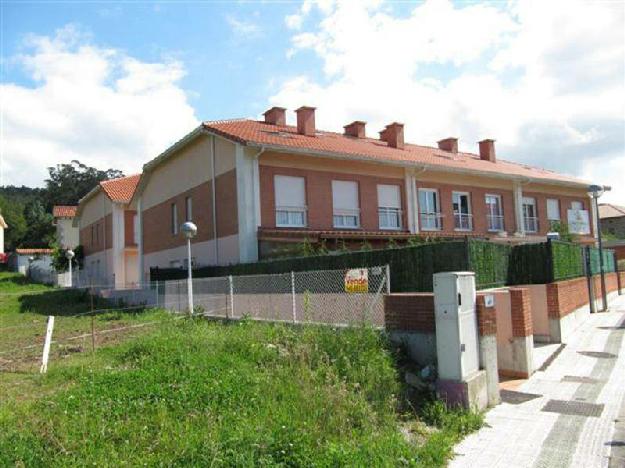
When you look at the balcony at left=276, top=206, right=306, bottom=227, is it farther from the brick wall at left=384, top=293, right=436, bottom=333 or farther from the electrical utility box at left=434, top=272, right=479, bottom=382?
the electrical utility box at left=434, top=272, right=479, bottom=382

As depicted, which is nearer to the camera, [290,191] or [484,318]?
[484,318]

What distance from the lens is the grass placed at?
16.1ft

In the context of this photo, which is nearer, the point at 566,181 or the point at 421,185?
the point at 421,185

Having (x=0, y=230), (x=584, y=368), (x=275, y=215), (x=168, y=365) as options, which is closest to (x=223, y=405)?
(x=168, y=365)

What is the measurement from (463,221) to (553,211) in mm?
8153

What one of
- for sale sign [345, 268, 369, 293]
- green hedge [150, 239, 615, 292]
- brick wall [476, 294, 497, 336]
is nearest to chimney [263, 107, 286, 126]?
green hedge [150, 239, 615, 292]

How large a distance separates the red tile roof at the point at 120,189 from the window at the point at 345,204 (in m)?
15.7

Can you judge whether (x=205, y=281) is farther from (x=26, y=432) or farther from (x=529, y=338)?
(x=26, y=432)

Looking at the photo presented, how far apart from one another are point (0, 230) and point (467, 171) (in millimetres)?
63858

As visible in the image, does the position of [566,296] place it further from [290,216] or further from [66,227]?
[66,227]

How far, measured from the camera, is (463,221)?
26.7 m

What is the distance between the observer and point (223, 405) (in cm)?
591

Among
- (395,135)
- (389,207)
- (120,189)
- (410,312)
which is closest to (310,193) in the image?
(389,207)

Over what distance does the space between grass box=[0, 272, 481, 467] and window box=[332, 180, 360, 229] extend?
44.1 ft
